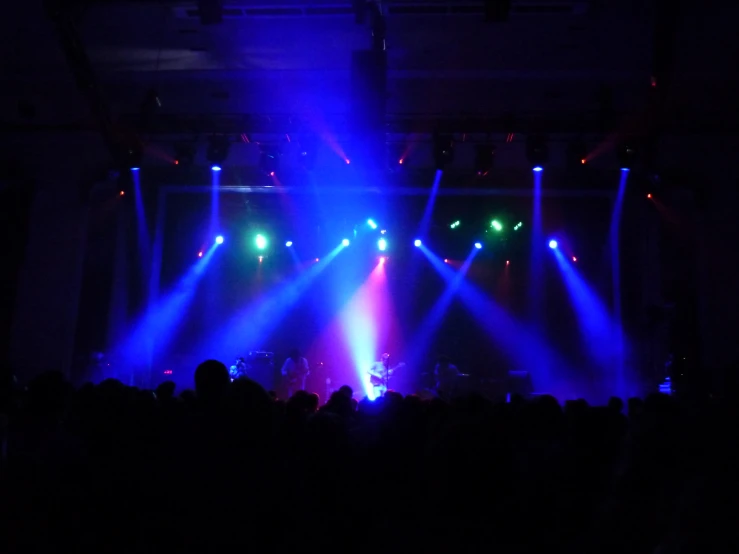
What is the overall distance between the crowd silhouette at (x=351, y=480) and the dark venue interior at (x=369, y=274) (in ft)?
0.04

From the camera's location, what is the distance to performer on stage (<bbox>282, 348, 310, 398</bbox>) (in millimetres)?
12398

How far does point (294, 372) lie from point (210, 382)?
994cm

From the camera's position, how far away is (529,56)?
8.24m

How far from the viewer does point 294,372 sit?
41.0ft

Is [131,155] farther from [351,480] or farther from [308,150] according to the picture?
[351,480]

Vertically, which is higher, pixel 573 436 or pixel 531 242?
pixel 531 242

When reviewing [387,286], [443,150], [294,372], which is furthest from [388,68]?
[387,286]

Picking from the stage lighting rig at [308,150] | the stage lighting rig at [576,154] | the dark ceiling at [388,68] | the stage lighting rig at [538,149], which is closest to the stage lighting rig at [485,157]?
the dark ceiling at [388,68]

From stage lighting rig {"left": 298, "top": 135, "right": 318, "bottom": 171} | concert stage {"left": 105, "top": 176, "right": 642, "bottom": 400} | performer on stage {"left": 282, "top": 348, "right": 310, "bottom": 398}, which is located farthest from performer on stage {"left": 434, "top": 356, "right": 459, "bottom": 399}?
stage lighting rig {"left": 298, "top": 135, "right": 318, "bottom": 171}

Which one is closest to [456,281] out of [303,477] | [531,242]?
[531,242]

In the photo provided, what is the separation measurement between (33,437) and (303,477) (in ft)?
4.16

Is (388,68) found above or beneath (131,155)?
above

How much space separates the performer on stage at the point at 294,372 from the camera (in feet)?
40.7

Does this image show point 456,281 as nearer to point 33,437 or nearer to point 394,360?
point 394,360
